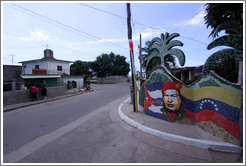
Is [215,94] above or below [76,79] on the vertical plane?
below

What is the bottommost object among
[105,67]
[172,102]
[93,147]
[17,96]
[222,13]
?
[93,147]

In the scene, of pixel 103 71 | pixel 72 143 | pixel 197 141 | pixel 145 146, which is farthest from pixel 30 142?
pixel 103 71

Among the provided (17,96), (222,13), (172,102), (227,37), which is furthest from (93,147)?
(17,96)

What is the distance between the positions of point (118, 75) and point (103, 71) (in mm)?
5381

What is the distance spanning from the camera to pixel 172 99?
4566 mm

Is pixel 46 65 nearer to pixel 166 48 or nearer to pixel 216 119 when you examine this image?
pixel 166 48

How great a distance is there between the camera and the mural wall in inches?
119

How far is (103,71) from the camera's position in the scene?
4106 cm

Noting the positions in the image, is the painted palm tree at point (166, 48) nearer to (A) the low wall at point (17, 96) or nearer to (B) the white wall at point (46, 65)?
(A) the low wall at point (17, 96)

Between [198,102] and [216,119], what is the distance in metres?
0.71

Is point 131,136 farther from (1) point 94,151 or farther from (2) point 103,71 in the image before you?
(2) point 103,71

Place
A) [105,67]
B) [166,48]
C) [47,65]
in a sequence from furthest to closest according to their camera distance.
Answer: [105,67] < [47,65] < [166,48]

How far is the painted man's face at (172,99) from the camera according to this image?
14.7 ft

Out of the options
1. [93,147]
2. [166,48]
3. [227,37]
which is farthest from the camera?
[166,48]
